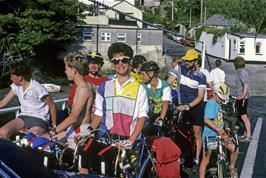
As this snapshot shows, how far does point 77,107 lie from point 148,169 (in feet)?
3.30

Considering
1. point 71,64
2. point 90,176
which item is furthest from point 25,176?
point 71,64

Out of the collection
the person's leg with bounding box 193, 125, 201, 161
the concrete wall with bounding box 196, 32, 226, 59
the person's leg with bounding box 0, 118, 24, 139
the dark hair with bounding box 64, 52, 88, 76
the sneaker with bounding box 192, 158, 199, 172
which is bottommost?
the concrete wall with bounding box 196, 32, 226, 59

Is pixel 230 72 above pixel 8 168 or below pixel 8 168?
below

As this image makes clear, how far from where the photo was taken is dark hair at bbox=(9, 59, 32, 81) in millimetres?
6746

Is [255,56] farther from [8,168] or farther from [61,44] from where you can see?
[8,168]

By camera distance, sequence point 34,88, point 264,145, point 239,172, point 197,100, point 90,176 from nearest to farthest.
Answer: point 90,176
point 34,88
point 197,100
point 239,172
point 264,145

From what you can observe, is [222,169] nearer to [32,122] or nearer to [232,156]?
[232,156]

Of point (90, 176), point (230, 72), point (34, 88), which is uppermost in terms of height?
point (34, 88)

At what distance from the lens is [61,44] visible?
6222 centimetres

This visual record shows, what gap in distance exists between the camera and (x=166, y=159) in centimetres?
637

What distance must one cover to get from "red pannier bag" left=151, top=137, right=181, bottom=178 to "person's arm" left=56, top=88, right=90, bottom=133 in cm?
88

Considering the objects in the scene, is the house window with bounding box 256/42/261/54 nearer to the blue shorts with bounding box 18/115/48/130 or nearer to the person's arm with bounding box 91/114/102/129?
the blue shorts with bounding box 18/115/48/130

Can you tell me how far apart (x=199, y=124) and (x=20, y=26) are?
50.4 metres

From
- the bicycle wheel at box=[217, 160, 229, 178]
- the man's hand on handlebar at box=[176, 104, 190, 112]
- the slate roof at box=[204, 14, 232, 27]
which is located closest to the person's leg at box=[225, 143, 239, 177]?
the bicycle wheel at box=[217, 160, 229, 178]
